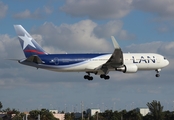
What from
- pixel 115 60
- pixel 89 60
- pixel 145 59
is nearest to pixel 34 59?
pixel 89 60

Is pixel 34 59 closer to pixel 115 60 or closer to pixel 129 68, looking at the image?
pixel 115 60

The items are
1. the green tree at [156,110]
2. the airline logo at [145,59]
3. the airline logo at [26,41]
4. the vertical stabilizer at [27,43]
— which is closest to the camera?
the vertical stabilizer at [27,43]

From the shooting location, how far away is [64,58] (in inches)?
3831

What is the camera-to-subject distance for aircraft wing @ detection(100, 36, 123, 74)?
96488 mm

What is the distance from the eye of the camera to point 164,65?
107812 millimetres

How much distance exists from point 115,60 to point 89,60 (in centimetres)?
497

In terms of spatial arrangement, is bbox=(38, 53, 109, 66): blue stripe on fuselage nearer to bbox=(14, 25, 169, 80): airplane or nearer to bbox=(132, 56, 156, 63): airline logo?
bbox=(14, 25, 169, 80): airplane

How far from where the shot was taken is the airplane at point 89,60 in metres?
95.4

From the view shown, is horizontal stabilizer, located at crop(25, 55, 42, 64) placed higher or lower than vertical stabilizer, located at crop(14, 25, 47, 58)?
lower

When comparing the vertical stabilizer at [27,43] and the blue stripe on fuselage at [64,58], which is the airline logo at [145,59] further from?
the vertical stabilizer at [27,43]

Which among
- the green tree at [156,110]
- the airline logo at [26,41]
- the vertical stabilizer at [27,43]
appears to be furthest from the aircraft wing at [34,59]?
the green tree at [156,110]

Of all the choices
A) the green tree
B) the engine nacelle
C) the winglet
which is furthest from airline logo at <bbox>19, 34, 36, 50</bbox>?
the green tree

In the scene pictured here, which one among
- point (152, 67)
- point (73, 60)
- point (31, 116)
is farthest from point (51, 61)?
Answer: point (31, 116)

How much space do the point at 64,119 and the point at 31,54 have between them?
334 ft
